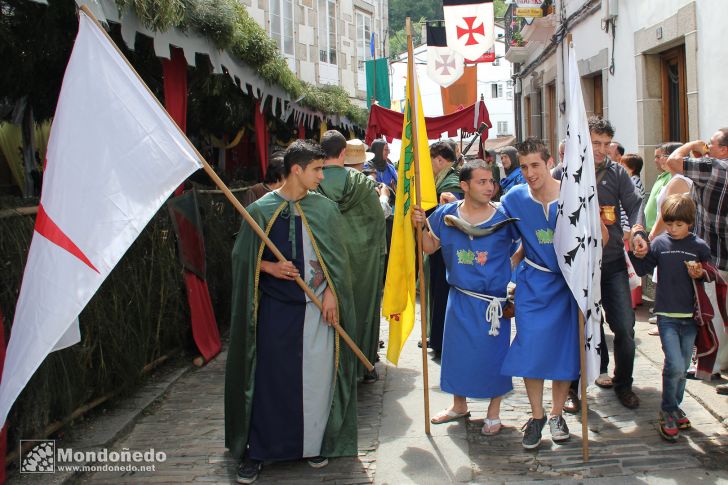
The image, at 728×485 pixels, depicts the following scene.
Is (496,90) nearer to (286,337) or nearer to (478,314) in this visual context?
(478,314)

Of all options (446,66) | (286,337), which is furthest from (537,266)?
(446,66)

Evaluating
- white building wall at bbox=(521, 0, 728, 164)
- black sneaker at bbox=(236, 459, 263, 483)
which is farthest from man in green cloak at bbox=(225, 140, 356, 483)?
white building wall at bbox=(521, 0, 728, 164)

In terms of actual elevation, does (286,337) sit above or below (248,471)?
above

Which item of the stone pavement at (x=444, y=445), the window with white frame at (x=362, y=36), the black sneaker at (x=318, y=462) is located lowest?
the stone pavement at (x=444, y=445)

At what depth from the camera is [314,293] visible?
416 cm

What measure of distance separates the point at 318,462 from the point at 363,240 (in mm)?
1989

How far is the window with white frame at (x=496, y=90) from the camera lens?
56653 mm

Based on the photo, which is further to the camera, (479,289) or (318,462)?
(479,289)

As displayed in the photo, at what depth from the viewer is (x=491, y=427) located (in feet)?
15.3

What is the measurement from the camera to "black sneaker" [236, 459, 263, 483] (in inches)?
160

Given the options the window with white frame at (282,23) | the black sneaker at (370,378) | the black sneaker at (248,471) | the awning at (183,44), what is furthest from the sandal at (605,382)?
the window with white frame at (282,23)

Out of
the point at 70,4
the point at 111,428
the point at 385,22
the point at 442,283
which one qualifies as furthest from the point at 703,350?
the point at 385,22

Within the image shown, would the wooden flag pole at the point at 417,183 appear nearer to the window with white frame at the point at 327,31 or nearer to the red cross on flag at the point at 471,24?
the red cross on flag at the point at 471,24

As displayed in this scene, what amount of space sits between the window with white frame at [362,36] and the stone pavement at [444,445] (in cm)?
3045
